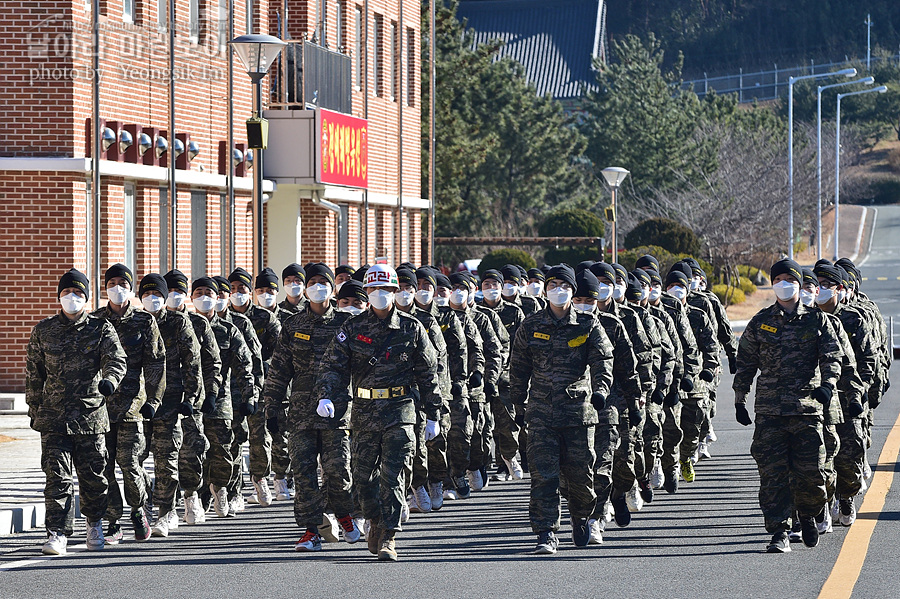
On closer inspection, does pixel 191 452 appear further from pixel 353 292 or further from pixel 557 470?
pixel 557 470

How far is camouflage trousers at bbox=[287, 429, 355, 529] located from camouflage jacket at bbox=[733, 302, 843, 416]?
9.69ft

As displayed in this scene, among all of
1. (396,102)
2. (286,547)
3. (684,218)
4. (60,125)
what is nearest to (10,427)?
(60,125)

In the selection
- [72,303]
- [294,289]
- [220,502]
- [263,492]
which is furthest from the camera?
[294,289]

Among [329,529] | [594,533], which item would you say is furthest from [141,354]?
[594,533]

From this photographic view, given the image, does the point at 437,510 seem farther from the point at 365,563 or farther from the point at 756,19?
the point at 756,19

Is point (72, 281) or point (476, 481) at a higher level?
point (72, 281)

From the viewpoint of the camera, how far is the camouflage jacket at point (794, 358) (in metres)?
10.6

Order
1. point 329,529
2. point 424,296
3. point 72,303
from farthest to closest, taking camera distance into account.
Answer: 1. point 424,296
2. point 329,529
3. point 72,303

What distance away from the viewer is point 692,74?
383ft

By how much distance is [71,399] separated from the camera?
10664 millimetres

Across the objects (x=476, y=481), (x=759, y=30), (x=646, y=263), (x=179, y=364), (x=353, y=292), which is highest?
(x=759, y=30)

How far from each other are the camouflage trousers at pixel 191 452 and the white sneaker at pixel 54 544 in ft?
4.98

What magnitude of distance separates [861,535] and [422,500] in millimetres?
3626

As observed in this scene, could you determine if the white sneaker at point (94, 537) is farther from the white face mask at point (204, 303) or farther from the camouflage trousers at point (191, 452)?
the white face mask at point (204, 303)
